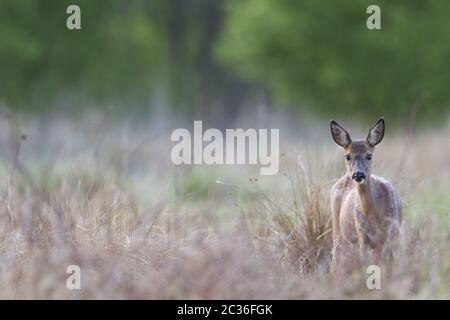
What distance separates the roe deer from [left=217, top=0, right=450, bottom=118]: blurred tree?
17100 mm

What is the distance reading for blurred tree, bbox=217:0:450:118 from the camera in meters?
24.7

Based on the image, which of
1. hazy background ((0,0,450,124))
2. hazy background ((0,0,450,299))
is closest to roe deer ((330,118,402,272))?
hazy background ((0,0,450,299))

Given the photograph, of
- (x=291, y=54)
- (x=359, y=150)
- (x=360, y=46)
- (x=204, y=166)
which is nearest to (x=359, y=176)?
(x=359, y=150)

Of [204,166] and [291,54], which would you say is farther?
[291,54]

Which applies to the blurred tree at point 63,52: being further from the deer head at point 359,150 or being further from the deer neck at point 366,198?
the deer neck at point 366,198

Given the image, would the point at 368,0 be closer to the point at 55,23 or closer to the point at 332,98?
the point at 332,98

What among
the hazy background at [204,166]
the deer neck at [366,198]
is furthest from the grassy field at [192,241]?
the deer neck at [366,198]

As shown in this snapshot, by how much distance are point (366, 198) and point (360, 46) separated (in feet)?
60.5

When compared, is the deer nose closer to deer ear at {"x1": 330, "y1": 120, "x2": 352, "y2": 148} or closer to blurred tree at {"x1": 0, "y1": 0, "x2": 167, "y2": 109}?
deer ear at {"x1": 330, "y1": 120, "x2": 352, "y2": 148}

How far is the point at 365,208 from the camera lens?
7.08m

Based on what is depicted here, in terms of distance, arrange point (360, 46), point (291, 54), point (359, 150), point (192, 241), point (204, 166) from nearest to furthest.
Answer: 1. point (359, 150)
2. point (192, 241)
3. point (204, 166)
4. point (360, 46)
5. point (291, 54)

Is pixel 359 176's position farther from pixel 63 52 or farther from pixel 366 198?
pixel 63 52

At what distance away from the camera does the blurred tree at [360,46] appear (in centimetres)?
2472

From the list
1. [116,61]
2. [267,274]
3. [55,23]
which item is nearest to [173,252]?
[267,274]
